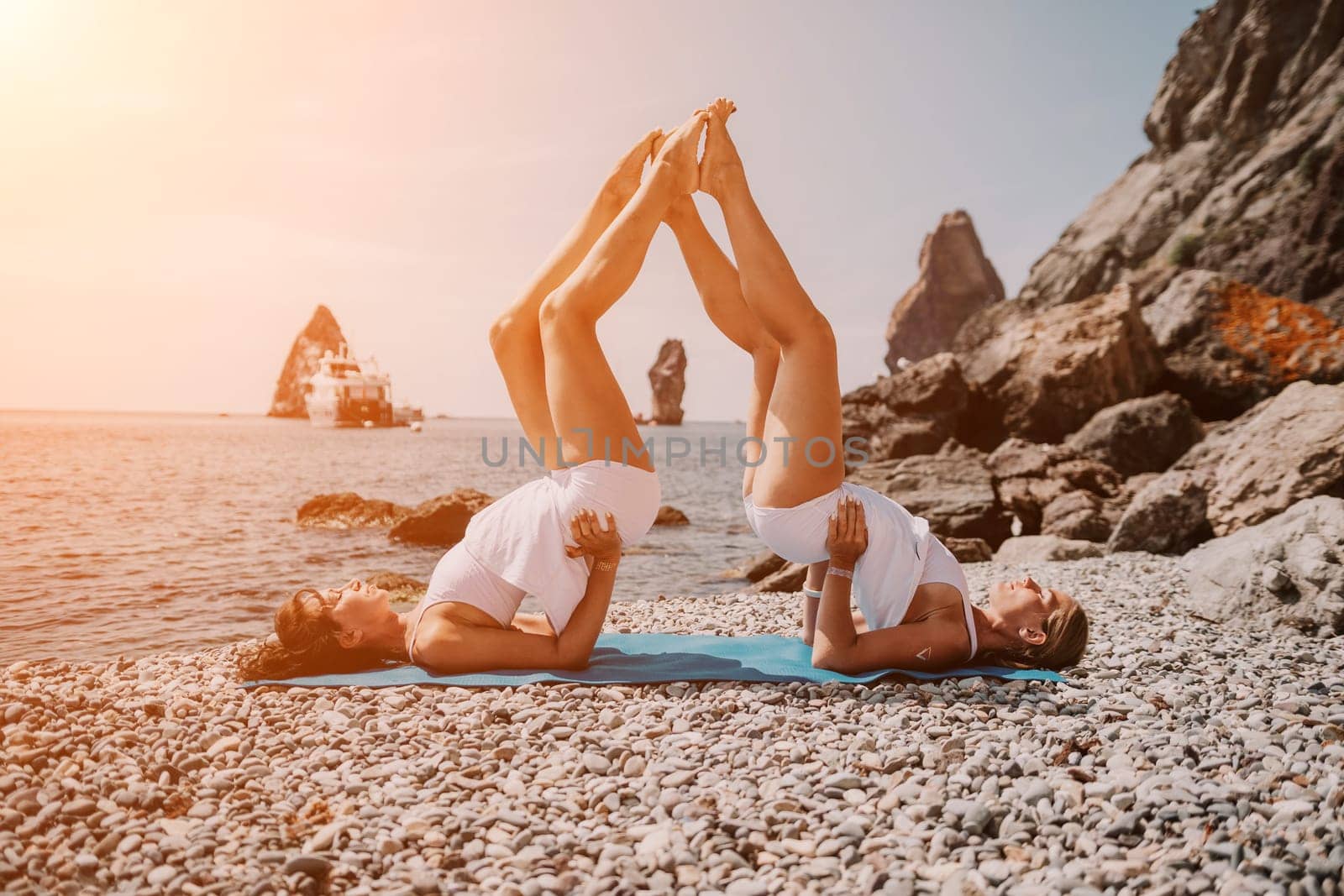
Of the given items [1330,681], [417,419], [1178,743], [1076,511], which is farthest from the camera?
[417,419]

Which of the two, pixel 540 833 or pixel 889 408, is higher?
pixel 889 408

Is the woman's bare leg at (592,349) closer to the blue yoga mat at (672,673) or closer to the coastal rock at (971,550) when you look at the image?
the blue yoga mat at (672,673)

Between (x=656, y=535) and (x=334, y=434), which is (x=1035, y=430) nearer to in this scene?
(x=656, y=535)

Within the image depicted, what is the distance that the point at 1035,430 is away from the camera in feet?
51.5

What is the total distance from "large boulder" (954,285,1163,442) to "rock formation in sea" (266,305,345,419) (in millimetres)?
84691

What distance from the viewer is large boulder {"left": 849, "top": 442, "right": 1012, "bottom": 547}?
1127 cm

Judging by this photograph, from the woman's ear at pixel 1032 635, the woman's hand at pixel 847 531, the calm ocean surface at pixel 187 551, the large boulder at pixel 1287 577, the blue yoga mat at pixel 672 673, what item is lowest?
the calm ocean surface at pixel 187 551

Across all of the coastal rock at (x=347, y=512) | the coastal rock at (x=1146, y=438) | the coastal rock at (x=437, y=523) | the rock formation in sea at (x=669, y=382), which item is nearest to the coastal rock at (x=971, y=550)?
the coastal rock at (x=1146, y=438)

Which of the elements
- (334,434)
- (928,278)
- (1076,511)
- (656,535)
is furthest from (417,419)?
(1076,511)

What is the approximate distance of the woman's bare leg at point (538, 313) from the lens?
189 inches

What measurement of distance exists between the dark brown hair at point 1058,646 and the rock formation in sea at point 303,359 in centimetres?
9305

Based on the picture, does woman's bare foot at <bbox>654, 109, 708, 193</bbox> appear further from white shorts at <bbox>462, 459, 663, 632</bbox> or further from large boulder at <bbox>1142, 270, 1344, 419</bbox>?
large boulder at <bbox>1142, 270, 1344, 419</bbox>

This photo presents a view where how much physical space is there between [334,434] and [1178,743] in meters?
76.5

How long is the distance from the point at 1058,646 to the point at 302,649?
4448 millimetres
